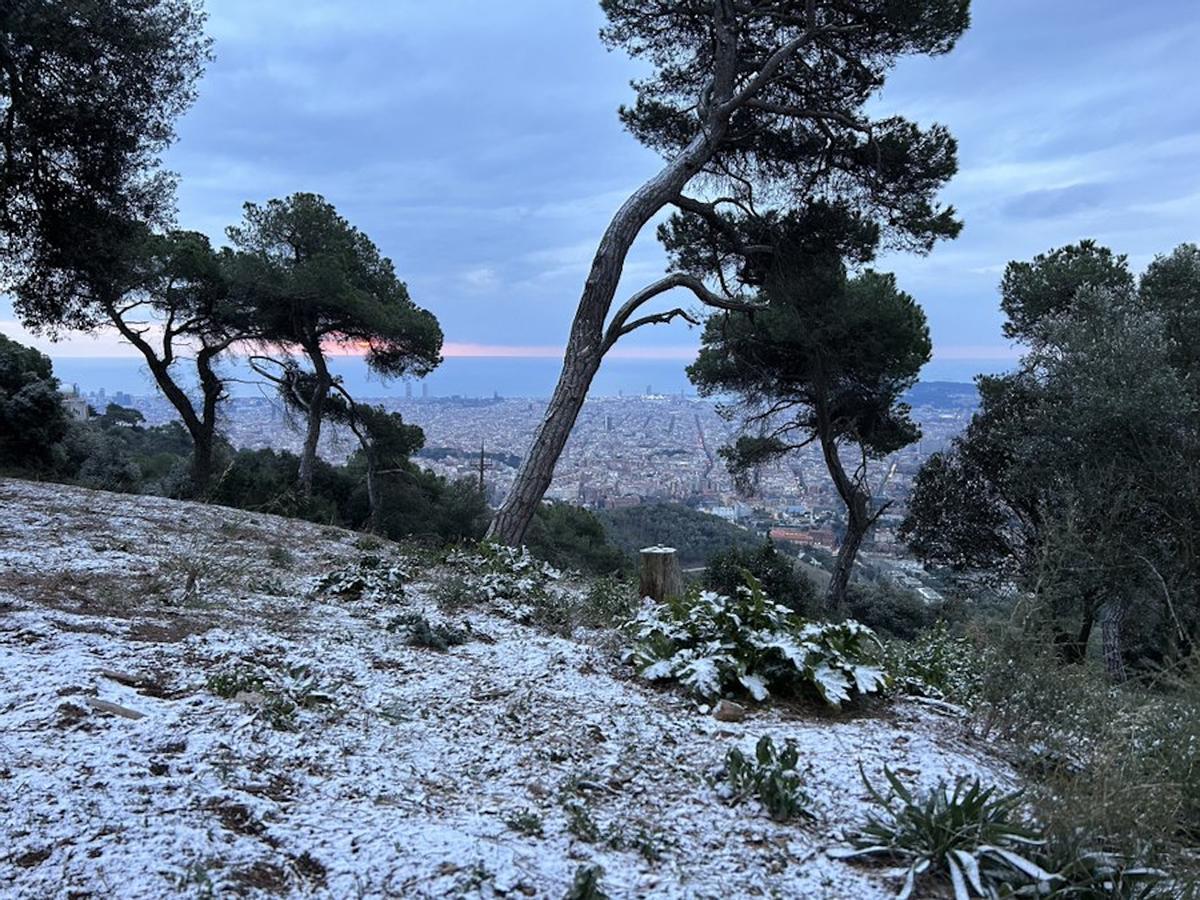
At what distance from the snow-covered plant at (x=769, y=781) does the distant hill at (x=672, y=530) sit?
1485cm

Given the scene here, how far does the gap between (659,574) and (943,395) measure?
11.3 metres

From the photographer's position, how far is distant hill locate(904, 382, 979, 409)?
12406mm


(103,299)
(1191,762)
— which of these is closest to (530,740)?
(1191,762)

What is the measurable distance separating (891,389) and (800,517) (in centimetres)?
625

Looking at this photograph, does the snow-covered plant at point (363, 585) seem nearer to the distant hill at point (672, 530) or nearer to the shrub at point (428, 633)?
the shrub at point (428, 633)

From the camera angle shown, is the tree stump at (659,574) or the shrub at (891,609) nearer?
the tree stump at (659,574)

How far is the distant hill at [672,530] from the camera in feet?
59.7

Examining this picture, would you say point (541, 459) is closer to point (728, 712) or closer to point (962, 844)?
point (728, 712)

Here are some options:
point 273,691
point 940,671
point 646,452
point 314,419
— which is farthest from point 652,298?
point 646,452

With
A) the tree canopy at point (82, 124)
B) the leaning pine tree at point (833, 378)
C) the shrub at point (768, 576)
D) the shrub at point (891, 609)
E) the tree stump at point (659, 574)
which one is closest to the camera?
the tree stump at point (659, 574)

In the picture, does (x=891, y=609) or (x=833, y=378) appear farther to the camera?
(x=891, y=609)

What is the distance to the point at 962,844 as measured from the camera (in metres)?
1.83

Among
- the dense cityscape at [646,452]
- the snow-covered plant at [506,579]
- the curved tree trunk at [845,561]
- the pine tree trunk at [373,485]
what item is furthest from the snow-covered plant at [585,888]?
the pine tree trunk at [373,485]

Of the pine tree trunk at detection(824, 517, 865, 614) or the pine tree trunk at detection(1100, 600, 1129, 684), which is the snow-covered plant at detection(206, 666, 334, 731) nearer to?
the pine tree trunk at detection(1100, 600, 1129, 684)
